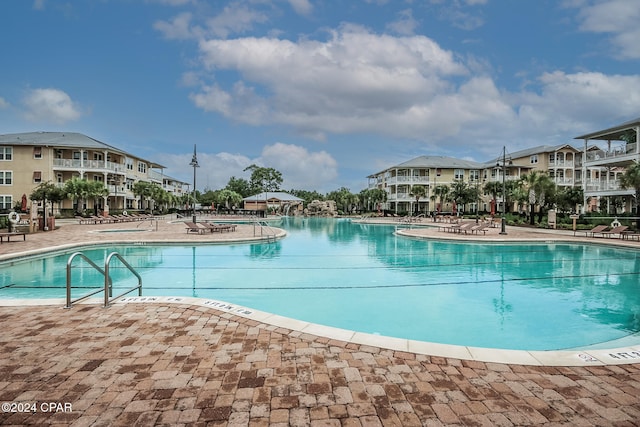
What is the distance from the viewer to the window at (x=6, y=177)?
123 feet

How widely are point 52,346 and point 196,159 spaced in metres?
25.1

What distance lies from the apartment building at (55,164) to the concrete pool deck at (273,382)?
3648cm

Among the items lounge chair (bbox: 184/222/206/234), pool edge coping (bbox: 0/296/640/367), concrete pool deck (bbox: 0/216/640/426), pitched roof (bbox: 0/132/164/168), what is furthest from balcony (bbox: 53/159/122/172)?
pool edge coping (bbox: 0/296/640/367)

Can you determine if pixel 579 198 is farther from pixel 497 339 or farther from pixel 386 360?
pixel 386 360

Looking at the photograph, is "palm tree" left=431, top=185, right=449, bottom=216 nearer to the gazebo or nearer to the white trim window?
the gazebo

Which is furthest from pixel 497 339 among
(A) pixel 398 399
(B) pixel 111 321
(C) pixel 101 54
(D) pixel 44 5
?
(C) pixel 101 54

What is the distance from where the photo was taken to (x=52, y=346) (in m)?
4.18

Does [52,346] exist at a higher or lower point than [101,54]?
lower

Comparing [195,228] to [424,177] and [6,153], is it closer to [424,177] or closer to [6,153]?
[6,153]

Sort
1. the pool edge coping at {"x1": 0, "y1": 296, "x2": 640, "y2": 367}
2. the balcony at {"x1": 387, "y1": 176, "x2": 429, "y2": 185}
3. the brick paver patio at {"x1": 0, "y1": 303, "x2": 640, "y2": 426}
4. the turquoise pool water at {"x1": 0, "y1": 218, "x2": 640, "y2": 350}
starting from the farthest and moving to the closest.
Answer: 1. the balcony at {"x1": 387, "y1": 176, "x2": 429, "y2": 185}
2. the turquoise pool water at {"x1": 0, "y1": 218, "x2": 640, "y2": 350}
3. the pool edge coping at {"x1": 0, "y1": 296, "x2": 640, "y2": 367}
4. the brick paver patio at {"x1": 0, "y1": 303, "x2": 640, "y2": 426}

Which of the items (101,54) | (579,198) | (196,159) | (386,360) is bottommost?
(386,360)

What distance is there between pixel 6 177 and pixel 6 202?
2724mm

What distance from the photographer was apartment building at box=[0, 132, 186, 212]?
37.5 metres

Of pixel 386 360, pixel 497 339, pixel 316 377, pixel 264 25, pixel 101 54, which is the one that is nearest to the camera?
pixel 316 377
